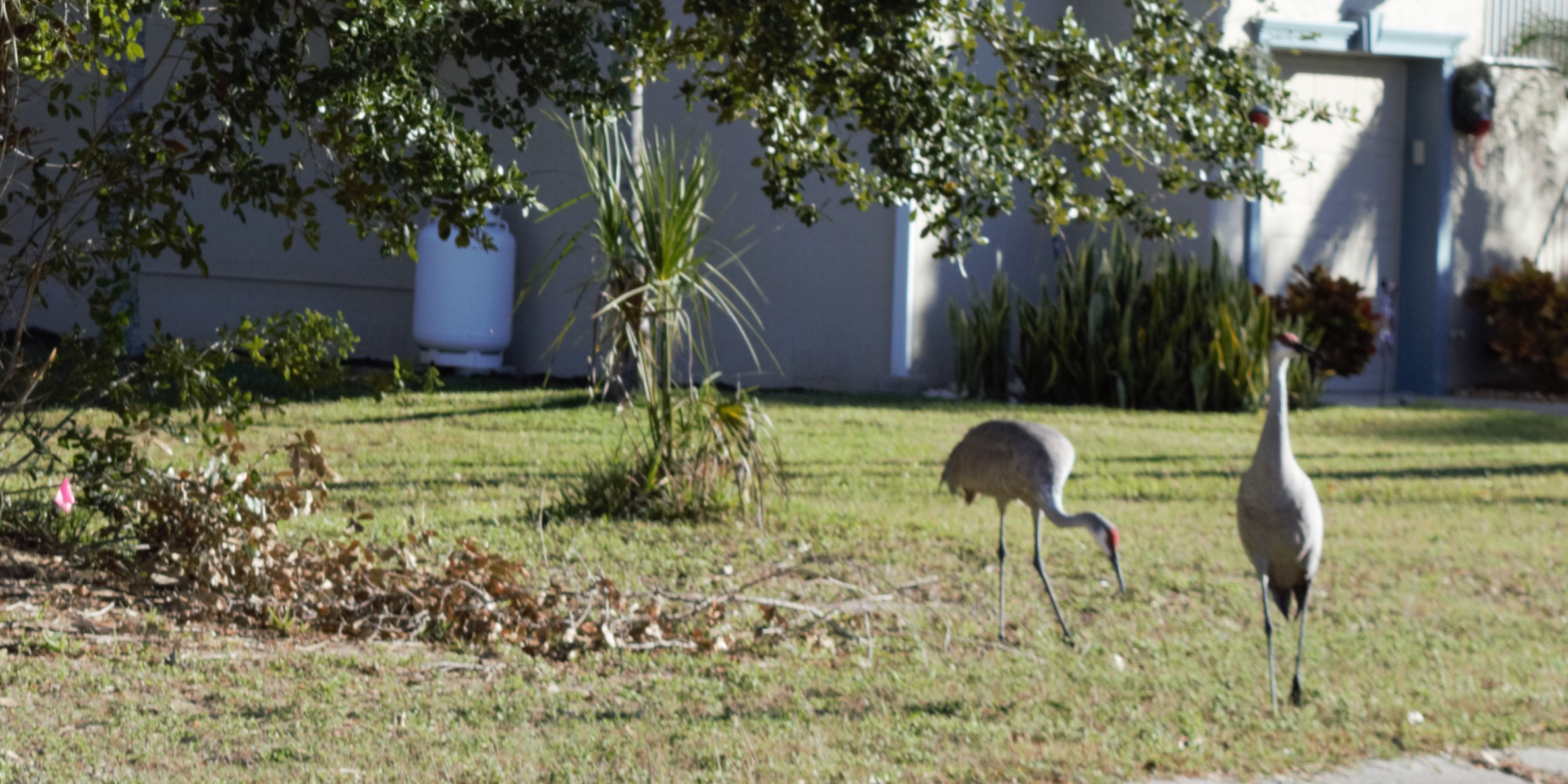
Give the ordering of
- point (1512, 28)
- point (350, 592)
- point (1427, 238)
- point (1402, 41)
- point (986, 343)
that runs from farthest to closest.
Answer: point (1512, 28) < point (1427, 238) < point (1402, 41) < point (986, 343) < point (350, 592)

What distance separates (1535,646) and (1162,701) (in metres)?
1.94

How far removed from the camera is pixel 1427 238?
14.5 m

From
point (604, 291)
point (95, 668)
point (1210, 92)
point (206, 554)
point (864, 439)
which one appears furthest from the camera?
point (864, 439)

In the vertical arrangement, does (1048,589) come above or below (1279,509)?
below

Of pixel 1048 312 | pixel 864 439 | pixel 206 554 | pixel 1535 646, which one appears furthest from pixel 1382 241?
pixel 206 554

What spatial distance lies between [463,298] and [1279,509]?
10028 mm

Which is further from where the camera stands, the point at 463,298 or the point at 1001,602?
the point at 463,298

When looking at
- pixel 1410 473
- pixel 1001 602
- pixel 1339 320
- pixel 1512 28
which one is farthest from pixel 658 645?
pixel 1512 28

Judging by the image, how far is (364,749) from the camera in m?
3.84

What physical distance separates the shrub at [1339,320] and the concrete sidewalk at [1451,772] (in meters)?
9.74

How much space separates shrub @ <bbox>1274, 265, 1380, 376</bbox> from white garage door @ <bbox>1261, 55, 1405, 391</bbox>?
0.52 meters

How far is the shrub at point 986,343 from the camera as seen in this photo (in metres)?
12.6

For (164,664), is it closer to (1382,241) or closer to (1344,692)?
(1344,692)

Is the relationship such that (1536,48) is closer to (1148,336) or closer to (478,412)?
(1148,336)
